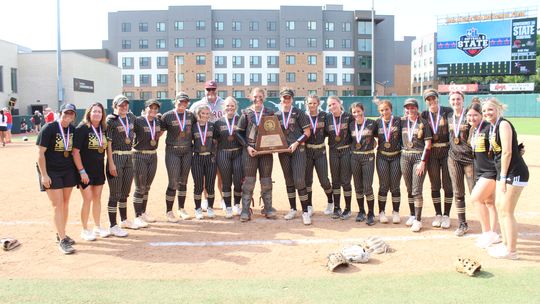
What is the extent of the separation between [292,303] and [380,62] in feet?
236

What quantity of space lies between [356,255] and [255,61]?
63.4 m

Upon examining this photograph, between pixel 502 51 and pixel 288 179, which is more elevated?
pixel 502 51

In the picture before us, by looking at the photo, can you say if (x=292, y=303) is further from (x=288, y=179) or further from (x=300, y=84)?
(x=300, y=84)

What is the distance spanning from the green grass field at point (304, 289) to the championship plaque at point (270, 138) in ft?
8.67

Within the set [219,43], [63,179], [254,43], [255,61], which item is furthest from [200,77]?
[63,179]

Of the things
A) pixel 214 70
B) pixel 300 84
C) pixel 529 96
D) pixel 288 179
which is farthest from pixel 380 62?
pixel 288 179

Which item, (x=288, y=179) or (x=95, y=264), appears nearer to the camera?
(x=95, y=264)

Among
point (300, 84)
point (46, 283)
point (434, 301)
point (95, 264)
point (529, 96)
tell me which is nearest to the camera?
point (434, 301)

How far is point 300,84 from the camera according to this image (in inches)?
2643

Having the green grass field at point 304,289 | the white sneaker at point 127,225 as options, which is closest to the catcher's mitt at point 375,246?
the green grass field at point 304,289

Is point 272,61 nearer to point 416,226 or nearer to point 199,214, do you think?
point 199,214

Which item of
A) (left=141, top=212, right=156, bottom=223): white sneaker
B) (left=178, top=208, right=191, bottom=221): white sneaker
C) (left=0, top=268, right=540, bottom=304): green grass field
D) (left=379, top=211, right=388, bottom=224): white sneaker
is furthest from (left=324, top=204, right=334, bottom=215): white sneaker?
(left=0, top=268, right=540, bottom=304): green grass field

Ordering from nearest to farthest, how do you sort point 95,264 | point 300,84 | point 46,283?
point 46,283 < point 95,264 < point 300,84

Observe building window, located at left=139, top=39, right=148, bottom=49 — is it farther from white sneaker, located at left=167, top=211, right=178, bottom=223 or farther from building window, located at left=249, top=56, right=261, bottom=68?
white sneaker, located at left=167, top=211, right=178, bottom=223
